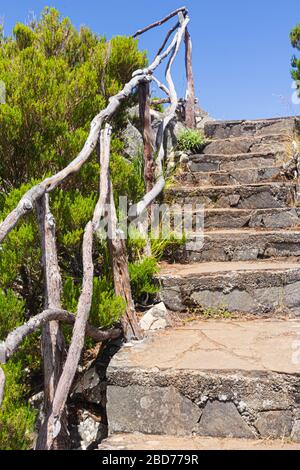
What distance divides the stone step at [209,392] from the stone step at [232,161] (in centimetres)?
299

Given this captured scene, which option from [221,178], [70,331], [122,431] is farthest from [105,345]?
[221,178]

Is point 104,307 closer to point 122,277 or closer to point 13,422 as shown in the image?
point 122,277

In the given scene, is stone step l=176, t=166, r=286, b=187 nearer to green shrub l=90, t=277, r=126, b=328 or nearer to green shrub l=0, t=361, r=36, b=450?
green shrub l=90, t=277, r=126, b=328

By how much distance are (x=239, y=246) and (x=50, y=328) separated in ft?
6.59

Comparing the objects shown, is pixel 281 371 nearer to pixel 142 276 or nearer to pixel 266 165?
pixel 142 276

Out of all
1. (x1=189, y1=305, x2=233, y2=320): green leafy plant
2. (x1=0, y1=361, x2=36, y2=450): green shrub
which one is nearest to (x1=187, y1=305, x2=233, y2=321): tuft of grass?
(x1=189, y1=305, x2=233, y2=320): green leafy plant

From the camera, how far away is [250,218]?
4180 millimetres

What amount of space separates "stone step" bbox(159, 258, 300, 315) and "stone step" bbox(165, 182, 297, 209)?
1.15 meters

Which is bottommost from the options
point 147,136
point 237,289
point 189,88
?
point 237,289

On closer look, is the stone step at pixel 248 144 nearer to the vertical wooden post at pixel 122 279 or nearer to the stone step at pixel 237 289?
the stone step at pixel 237 289

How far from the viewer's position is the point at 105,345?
281 centimetres

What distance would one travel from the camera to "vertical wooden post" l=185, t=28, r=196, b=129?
6.39m

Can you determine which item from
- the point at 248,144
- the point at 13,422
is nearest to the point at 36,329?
the point at 13,422
